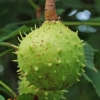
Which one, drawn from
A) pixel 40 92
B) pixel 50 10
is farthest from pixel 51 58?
pixel 40 92

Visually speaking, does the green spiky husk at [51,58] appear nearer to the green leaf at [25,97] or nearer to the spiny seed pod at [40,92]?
the green leaf at [25,97]

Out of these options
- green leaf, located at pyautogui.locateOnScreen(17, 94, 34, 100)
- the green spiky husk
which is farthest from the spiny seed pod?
the green spiky husk

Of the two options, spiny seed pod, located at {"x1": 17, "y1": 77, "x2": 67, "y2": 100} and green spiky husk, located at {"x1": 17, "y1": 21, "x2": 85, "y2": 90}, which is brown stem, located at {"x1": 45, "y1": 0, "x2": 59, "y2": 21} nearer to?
green spiky husk, located at {"x1": 17, "y1": 21, "x2": 85, "y2": 90}

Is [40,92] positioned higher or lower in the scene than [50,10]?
lower

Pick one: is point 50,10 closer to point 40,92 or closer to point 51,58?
point 51,58

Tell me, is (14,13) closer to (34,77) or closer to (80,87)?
(80,87)

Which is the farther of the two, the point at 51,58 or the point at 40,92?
the point at 40,92

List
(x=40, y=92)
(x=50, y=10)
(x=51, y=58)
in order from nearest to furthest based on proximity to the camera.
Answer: (x=51, y=58) → (x=50, y=10) → (x=40, y=92)

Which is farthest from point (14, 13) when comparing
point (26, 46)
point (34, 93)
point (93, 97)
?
point (26, 46)
